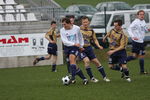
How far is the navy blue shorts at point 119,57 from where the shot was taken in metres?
18.0

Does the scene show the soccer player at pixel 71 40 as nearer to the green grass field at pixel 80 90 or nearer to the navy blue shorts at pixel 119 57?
the green grass field at pixel 80 90

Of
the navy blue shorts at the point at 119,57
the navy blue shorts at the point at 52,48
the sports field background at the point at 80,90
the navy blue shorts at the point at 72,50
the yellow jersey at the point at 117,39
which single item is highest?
the yellow jersey at the point at 117,39

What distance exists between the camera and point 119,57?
18.2 metres

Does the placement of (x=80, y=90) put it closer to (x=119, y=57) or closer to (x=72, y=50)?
(x=72, y=50)

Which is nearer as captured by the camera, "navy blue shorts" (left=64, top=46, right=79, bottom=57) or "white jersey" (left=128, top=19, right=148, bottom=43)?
"navy blue shorts" (left=64, top=46, right=79, bottom=57)

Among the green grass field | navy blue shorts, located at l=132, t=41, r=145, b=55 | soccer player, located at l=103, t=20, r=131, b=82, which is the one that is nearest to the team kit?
soccer player, located at l=103, t=20, r=131, b=82

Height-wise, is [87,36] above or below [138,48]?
above

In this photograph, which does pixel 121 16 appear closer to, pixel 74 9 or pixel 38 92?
pixel 74 9

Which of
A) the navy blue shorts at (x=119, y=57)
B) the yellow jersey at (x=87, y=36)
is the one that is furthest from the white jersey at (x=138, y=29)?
the yellow jersey at (x=87, y=36)

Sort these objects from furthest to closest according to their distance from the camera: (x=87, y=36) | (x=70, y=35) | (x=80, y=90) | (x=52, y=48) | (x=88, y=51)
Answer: (x=52, y=48)
(x=87, y=36)
(x=88, y=51)
(x=70, y=35)
(x=80, y=90)

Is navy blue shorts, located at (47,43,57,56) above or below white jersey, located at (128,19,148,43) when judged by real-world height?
below

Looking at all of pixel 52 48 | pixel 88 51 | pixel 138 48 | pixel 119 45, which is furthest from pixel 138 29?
pixel 52 48

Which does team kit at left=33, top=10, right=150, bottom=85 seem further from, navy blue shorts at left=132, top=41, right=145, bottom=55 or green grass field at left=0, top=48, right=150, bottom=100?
green grass field at left=0, top=48, right=150, bottom=100

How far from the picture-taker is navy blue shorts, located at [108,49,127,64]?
1798cm
